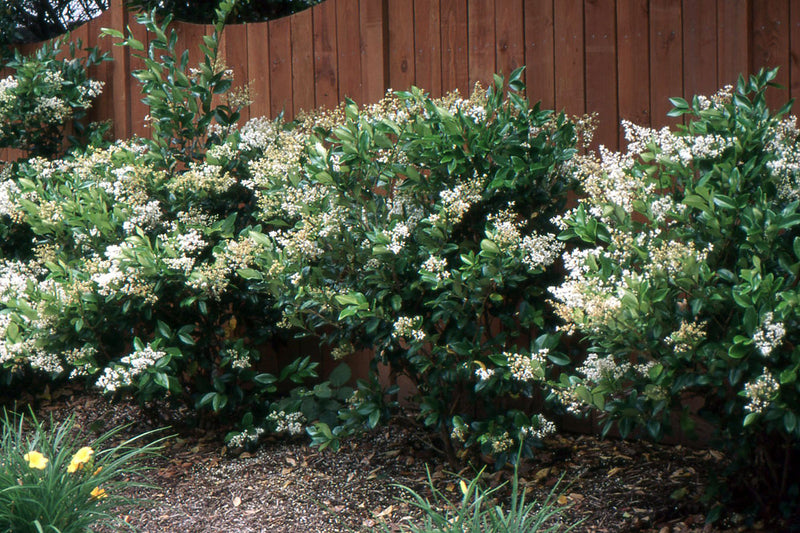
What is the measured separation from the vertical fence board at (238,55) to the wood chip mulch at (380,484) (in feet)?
7.21

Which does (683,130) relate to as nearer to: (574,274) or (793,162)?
(793,162)

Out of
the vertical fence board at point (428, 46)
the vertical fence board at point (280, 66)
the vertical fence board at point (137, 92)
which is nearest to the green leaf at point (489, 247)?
→ the vertical fence board at point (428, 46)

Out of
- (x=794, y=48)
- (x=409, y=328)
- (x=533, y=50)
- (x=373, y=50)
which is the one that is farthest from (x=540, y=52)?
(x=409, y=328)

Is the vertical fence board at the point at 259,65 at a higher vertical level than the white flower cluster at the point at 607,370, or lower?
higher

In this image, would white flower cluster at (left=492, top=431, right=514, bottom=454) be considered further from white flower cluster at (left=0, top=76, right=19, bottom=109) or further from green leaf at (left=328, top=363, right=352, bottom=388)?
white flower cluster at (left=0, top=76, right=19, bottom=109)

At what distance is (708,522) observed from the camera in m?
2.87

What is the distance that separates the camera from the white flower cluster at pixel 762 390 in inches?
93.6

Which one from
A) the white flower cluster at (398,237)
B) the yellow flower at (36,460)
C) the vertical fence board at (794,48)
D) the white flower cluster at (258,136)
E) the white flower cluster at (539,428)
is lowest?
the white flower cluster at (539,428)

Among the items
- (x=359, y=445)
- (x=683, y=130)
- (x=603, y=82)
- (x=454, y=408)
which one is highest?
(x=603, y=82)

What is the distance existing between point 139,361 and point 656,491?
7.60ft

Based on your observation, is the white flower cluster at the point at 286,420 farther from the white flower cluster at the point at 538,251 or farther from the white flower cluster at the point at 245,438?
the white flower cluster at the point at 538,251

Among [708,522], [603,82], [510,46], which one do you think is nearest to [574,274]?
[708,522]

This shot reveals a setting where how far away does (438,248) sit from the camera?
3.34m

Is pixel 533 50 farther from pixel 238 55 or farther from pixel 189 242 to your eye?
pixel 238 55
